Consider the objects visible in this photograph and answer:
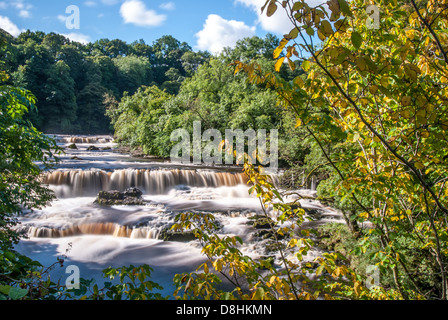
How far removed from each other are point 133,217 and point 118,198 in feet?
5.09

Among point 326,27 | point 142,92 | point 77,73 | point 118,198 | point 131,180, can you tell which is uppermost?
point 77,73

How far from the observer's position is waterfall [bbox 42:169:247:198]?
370 inches

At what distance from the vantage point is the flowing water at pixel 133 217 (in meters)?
5.72

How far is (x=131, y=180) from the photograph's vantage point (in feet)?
34.1

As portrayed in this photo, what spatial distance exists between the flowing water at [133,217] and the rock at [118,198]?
231mm

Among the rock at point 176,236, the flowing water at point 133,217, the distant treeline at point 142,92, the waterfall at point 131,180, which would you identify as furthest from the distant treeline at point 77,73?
the rock at point 176,236

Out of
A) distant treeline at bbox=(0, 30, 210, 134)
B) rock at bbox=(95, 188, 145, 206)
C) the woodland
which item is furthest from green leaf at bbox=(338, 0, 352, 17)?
distant treeline at bbox=(0, 30, 210, 134)

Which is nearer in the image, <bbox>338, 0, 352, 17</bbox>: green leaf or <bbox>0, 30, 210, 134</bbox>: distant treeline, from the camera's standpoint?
<bbox>338, 0, 352, 17</bbox>: green leaf

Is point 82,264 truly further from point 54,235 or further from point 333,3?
point 333,3

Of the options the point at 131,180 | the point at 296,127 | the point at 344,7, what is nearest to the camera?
the point at 344,7

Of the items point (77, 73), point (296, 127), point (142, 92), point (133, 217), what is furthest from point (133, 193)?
point (77, 73)

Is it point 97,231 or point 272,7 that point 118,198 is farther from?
point 272,7

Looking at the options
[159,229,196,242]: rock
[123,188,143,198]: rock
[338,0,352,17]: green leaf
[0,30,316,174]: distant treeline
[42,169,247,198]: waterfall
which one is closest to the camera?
[338,0,352,17]: green leaf

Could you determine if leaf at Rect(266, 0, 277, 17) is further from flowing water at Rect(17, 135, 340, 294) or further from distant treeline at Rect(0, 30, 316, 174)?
distant treeline at Rect(0, 30, 316, 174)
